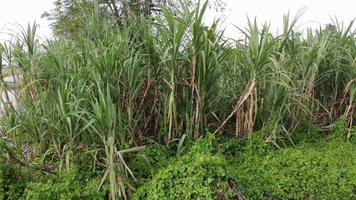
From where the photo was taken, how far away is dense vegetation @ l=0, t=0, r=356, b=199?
2.08 meters

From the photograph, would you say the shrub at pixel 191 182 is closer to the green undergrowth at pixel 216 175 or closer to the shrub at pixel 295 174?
the green undergrowth at pixel 216 175

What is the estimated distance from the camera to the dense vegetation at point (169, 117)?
2078 mm

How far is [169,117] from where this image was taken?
2426 millimetres

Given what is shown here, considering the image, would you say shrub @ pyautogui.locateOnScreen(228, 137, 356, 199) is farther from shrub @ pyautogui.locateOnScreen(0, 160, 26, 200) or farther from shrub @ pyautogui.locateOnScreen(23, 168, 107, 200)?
shrub @ pyautogui.locateOnScreen(0, 160, 26, 200)

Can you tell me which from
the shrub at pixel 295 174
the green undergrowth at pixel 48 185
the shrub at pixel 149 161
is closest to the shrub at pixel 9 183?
the green undergrowth at pixel 48 185

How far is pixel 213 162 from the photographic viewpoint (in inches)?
80.5

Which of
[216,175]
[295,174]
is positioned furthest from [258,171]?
Answer: [216,175]

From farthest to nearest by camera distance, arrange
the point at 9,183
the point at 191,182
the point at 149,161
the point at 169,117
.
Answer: the point at 169,117 → the point at 149,161 → the point at 9,183 → the point at 191,182

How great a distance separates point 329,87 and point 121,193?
2229mm

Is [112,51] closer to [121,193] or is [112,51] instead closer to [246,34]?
[121,193]

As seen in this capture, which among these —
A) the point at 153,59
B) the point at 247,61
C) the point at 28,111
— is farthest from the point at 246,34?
the point at 28,111

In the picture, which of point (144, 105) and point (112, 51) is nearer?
point (112, 51)

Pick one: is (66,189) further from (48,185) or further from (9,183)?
(9,183)

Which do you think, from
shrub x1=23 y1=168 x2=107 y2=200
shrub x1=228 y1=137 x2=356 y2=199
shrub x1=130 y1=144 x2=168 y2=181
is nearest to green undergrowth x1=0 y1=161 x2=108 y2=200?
shrub x1=23 y1=168 x2=107 y2=200
